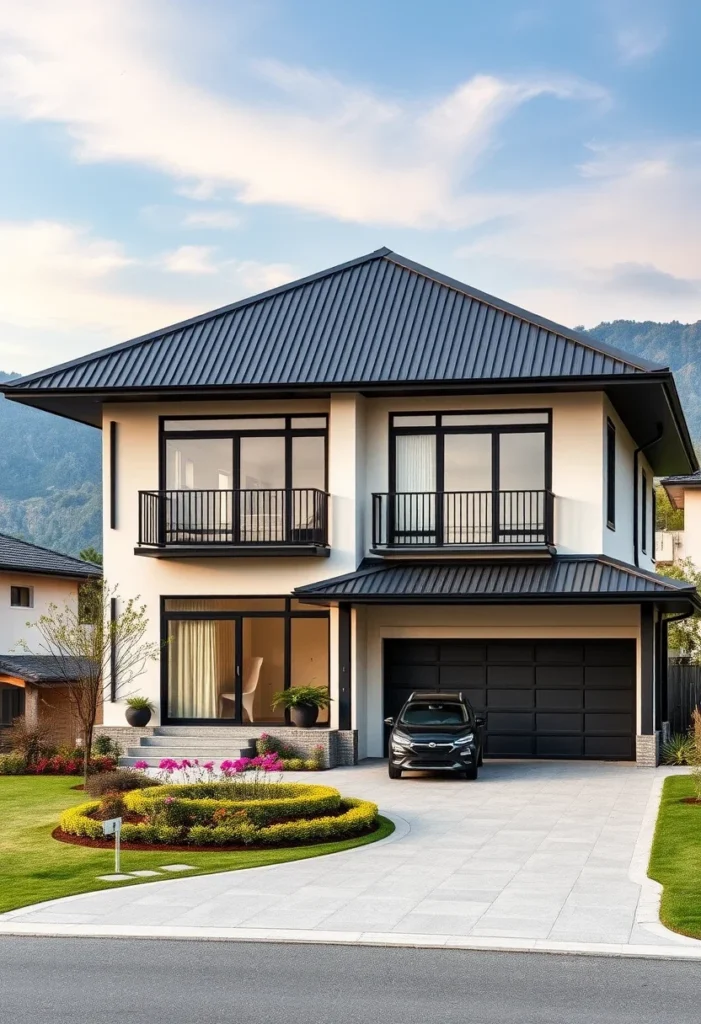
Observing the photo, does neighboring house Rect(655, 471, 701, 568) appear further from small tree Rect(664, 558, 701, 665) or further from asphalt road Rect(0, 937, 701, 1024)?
asphalt road Rect(0, 937, 701, 1024)

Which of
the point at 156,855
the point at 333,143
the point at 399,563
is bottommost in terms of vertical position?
the point at 156,855

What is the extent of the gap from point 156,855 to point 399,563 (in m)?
12.6

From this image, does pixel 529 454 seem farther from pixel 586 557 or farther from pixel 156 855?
pixel 156 855

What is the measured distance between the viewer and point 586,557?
26.9 m

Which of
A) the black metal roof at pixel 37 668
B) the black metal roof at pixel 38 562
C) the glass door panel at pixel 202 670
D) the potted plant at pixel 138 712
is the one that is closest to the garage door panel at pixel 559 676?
the glass door panel at pixel 202 670

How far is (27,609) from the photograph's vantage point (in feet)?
125

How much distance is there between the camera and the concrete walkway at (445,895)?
11.7 metres

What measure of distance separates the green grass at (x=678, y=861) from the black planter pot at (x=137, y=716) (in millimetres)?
11326

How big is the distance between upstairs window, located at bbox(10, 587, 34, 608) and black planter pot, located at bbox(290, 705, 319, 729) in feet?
45.3

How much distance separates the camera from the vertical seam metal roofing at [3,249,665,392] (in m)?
26.8

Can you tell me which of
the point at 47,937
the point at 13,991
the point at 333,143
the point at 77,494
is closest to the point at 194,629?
the point at 333,143

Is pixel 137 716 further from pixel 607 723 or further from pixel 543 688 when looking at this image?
pixel 607 723

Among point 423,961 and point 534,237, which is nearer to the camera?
point 423,961

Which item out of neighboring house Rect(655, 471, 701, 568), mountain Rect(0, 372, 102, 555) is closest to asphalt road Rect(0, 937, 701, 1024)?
neighboring house Rect(655, 471, 701, 568)
